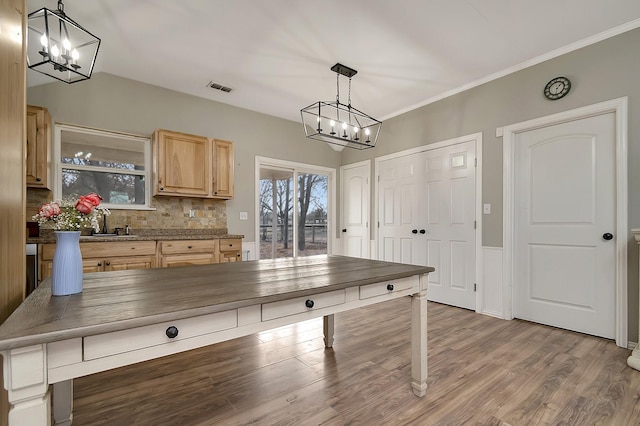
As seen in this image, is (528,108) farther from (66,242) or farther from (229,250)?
(66,242)

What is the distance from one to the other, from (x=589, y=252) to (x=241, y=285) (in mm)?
3197

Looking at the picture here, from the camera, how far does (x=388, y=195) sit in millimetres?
4566

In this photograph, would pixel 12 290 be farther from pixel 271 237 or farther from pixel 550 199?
pixel 550 199

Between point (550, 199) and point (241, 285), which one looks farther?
point (550, 199)

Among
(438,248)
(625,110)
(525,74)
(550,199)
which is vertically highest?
(525,74)

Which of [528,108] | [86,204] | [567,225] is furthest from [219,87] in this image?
[567,225]

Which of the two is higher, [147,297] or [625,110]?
[625,110]

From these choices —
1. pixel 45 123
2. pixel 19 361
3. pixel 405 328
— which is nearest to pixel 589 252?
pixel 405 328

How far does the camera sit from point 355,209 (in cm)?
519

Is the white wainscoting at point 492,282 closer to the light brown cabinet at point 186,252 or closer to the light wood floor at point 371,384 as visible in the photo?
the light wood floor at point 371,384

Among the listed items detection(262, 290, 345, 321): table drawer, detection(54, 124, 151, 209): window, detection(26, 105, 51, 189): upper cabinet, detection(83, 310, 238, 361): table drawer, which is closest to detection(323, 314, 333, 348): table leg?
detection(262, 290, 345, 321): table drawer

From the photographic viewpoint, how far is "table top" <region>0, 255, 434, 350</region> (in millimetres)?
825

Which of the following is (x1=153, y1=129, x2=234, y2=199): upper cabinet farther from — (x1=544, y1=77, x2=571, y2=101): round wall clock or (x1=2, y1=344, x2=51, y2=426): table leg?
(x1=544, y1=77, x2=571, y2=101): round wall clock

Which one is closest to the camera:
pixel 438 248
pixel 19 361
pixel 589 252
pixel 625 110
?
pixel 19 361
